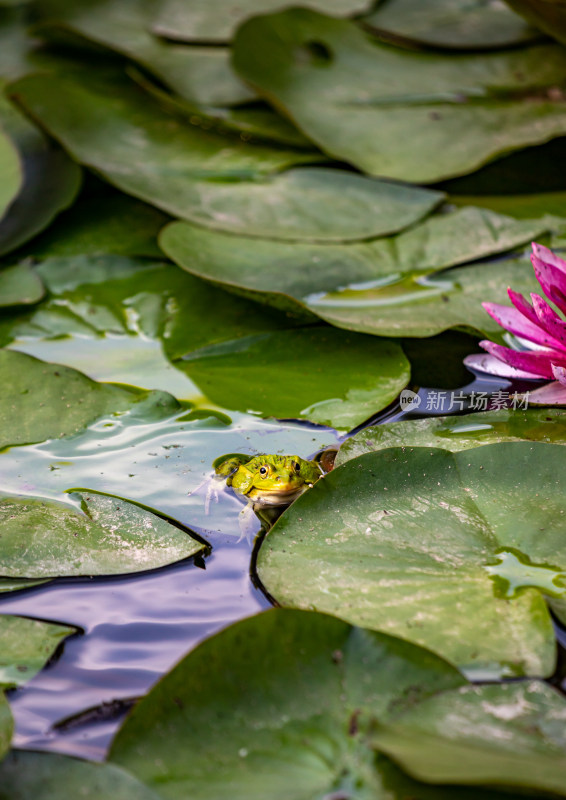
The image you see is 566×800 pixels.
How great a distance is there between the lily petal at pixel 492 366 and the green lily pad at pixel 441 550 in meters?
0.47

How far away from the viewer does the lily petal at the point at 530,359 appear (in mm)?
1979

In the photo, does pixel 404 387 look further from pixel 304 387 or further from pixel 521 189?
pixel 521 189

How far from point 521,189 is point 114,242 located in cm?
182

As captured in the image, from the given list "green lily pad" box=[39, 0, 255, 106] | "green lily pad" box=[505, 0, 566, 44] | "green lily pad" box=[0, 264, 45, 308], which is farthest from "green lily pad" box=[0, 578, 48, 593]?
"green lily pad" box=[505, 0, 566, 44]

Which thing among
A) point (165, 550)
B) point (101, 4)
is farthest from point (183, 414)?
point (101, 4)

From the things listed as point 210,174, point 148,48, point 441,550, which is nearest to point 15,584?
point 441,550

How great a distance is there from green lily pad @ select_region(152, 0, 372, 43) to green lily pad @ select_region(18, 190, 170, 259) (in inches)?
37.8

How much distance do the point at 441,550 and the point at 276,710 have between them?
540 mm

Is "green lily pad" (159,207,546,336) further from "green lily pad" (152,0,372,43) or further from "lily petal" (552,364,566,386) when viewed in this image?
"green lily pad" (152,0,372,43)

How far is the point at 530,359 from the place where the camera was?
78.7 inches

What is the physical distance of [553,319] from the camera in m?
1.90

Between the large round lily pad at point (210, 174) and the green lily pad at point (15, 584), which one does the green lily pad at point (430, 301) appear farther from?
the green lily pad at point (15, 584)

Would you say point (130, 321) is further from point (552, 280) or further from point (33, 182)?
point (552, 280)

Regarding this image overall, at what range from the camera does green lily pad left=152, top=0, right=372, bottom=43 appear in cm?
367
